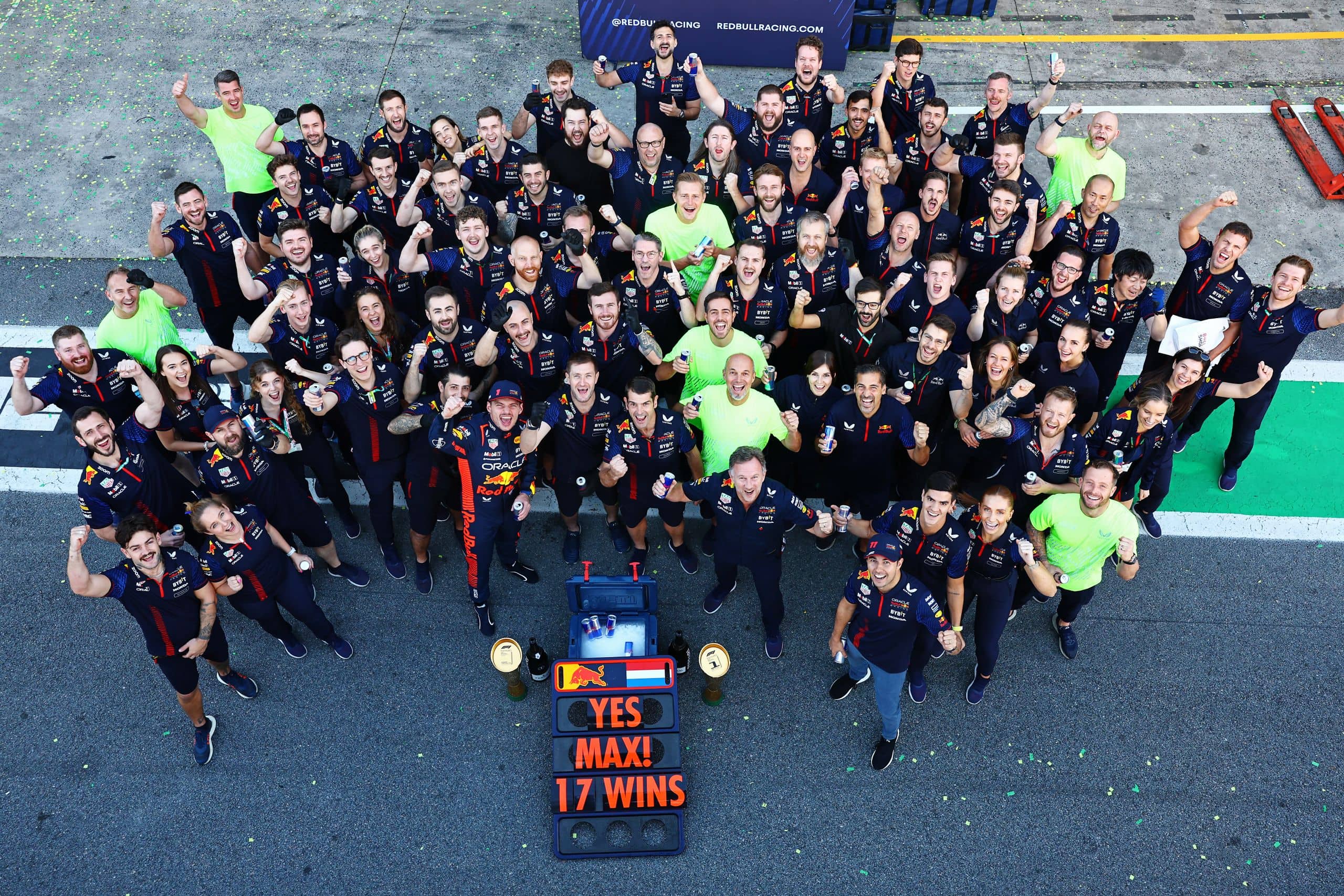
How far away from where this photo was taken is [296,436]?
641 centimetres

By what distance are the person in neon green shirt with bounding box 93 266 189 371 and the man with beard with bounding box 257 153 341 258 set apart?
3.31 ft

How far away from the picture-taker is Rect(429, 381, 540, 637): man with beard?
6.07 m

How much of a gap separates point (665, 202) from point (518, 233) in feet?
4.01

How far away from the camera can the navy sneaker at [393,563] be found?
7.03 m

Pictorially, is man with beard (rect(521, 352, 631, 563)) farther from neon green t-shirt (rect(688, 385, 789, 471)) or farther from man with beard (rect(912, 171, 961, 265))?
man with beard (rect(912, 171, 961, 265))

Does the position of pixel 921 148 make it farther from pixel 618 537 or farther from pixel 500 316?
pixel 618 537

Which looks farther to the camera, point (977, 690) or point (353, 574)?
point (353, 574)

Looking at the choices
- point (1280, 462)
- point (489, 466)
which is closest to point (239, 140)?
point (489, 466)

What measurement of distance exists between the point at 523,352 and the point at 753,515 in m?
1.99

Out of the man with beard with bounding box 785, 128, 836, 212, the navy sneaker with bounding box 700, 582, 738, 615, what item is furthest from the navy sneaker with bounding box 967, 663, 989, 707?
the man with beard with bounding box 785, 128, 836, 212

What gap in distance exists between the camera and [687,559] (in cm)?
710

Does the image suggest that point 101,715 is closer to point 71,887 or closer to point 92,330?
point 71,887

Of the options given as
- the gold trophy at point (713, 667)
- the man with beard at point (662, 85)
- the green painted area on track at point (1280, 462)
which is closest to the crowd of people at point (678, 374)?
→ the man with beard at point (662, 85)

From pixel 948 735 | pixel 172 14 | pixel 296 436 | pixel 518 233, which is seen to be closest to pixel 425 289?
pixel 518 233
